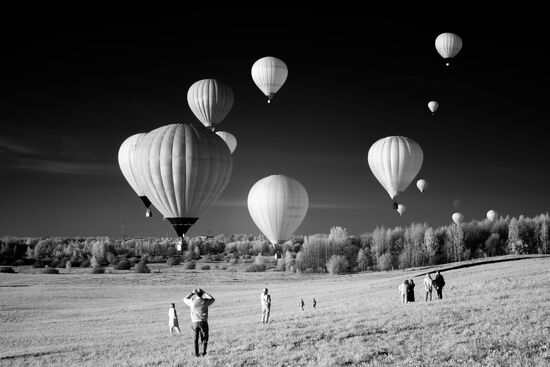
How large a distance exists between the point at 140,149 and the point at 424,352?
29052 millimetres

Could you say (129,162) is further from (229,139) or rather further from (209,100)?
(229,139)

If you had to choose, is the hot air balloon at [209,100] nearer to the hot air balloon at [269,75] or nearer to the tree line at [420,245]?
the hot air balloon at [269,75]

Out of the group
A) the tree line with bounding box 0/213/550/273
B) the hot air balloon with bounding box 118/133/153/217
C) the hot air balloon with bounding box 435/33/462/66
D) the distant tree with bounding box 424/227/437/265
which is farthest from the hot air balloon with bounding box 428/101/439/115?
the distant tree with bounding box 424/227/437/265

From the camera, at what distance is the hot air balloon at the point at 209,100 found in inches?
2152

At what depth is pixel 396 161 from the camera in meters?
57.4

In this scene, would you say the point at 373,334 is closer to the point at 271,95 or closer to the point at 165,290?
the point at 271,95

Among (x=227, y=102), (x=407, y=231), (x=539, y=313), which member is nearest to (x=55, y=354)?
(x=539, y=313)

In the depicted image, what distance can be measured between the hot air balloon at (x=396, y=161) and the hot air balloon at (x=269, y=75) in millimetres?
12375

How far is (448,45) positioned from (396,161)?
19091mm

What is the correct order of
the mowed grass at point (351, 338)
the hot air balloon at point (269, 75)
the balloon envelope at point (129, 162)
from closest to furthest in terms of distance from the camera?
1. the mowed grass at point (351, 338)
2. the balloon envelope at point (129, 162)
3. the hot air balloon at point (269, 75)

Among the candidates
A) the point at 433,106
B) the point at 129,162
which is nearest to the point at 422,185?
the point at 433,106

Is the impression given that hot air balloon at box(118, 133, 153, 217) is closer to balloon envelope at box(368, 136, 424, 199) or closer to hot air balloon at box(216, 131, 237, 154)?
hot air balloon at box(216, 131, 237, 154)

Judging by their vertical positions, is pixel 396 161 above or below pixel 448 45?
below

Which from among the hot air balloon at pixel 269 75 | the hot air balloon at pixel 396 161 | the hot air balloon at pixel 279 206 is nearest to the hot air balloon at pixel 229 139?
the hot air balloon at pixel 269 75
